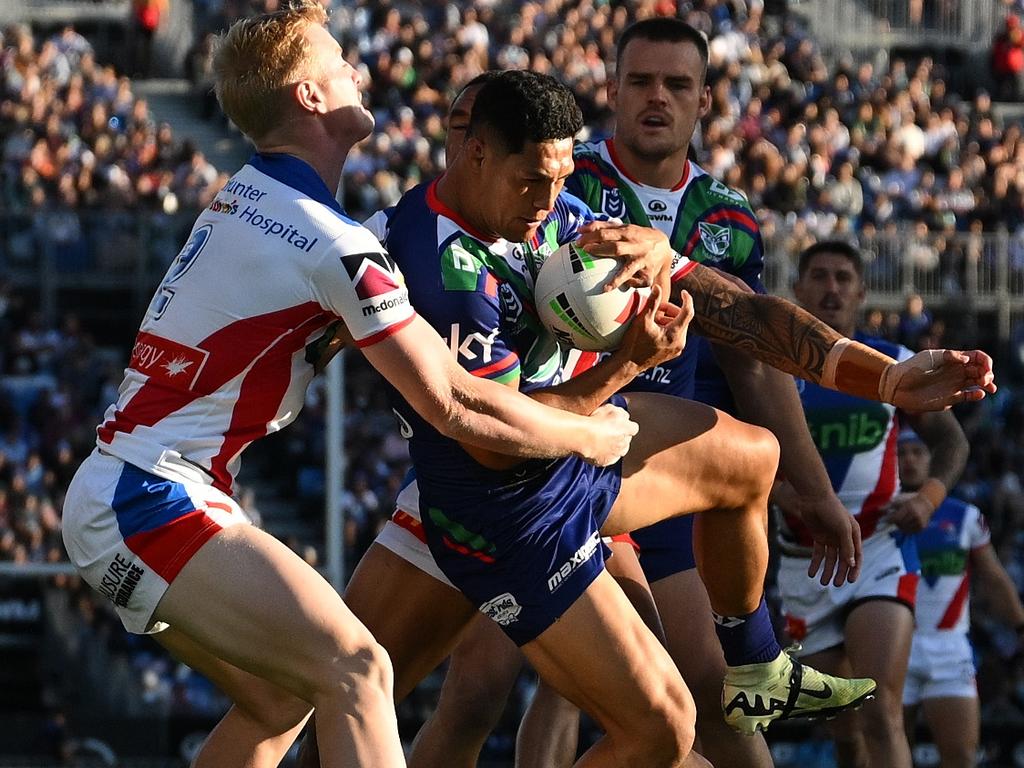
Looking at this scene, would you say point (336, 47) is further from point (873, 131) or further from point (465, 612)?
point (873, 131)

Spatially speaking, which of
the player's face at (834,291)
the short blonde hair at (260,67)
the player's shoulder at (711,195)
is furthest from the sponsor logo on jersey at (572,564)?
the player's face at (834,291)

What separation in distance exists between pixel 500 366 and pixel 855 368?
1177 mm

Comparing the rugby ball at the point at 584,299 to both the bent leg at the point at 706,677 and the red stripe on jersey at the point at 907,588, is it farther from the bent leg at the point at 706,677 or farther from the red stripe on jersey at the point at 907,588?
the red stripe on jersey at the point at 907,588

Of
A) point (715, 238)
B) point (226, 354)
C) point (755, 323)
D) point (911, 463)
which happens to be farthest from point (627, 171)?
point (911, 463)

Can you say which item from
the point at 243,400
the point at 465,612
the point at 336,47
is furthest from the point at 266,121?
the point at 465,612

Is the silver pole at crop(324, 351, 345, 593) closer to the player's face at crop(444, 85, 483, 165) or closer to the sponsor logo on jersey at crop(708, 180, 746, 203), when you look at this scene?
the sponsor logo on jersey at crop(708, 180, 746, 203)

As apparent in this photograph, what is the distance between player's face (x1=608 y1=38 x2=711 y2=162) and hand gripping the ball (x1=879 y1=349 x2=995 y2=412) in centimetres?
165

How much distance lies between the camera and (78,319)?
1884 centimetres

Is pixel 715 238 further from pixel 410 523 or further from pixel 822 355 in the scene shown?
pixel 410 523

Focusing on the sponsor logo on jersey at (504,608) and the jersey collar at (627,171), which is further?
the jersey collar at (627,171)

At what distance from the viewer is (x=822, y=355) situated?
19.6 ft

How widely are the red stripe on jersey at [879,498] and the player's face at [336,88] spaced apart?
14.6ft

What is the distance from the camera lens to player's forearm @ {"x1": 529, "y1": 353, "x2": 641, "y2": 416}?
553 centimetres

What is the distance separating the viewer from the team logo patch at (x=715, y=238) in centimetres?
691
